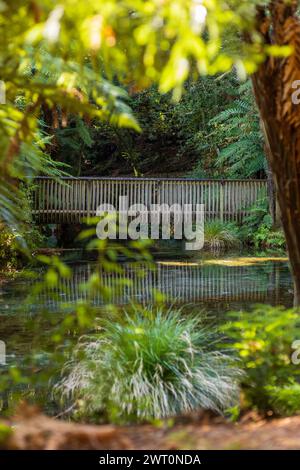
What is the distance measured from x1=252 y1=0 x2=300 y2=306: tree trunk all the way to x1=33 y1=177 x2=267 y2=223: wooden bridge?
55.1 ft

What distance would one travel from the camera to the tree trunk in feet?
13.1

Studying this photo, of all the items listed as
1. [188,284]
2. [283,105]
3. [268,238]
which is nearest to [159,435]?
[283,105]

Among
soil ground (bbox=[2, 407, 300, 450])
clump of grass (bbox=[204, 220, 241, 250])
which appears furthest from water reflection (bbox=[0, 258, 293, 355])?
clump of grass (bbox=[204, 220, 241, 250])

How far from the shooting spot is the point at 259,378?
12.9ft

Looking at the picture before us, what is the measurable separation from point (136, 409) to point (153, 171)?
26.1 meters

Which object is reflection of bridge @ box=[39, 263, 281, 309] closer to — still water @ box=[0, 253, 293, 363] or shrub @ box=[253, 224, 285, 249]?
still water @ box=[0, 253, 293, 363]

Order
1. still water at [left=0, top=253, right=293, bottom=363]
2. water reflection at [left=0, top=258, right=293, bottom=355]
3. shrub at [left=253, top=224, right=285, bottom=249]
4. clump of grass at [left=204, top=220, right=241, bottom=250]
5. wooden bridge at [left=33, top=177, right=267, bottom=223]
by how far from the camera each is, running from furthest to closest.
Answer: 1. wooden bridge at [left=33, top=177, right=267, bottom=223]
2. clump of grass at [left=204, top=220, right=241, bottom=250]
3. shrub at [left=253, top=224, right=285, bottom=249]
4. water reflection at [left=0, top=258, right=293, bottom=355]
5. still water at [left=0, top=253, right=293, bottom=363]

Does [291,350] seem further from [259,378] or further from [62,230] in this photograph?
[62,230]

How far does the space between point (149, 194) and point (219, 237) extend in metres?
2.78

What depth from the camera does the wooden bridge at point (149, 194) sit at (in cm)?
2073

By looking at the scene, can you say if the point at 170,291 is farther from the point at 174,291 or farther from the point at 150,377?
the point at 150,377

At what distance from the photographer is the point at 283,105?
13.2ft
